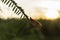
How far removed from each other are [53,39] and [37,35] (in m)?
2.97

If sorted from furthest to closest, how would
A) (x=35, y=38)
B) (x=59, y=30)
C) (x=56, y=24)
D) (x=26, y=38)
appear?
(x=59, y=30) < (x=56, y=24) < (x=26, y=38) < (x=35, y=38)

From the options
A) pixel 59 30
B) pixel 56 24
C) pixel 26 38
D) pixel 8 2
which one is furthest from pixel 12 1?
pixel 59 30

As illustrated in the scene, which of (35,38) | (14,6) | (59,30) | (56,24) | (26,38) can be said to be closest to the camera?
(14,6)

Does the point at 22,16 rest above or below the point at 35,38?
below

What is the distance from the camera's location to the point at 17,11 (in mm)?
768

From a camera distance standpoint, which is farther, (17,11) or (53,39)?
(53,39)

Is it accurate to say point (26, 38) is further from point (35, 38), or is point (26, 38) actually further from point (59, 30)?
point (59, 30)

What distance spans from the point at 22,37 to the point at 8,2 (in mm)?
6028

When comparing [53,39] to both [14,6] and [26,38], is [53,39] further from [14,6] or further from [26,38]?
[14,6]

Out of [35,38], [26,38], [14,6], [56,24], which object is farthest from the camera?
[56,24]

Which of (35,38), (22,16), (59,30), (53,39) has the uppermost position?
(59,30)

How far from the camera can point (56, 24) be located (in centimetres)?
873

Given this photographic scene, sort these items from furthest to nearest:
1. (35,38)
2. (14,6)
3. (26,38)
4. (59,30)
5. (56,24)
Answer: (59,30) < (56,24) < (26,38) < (35,38) < (14,6)

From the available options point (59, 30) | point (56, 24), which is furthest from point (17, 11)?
point (59, 30)
